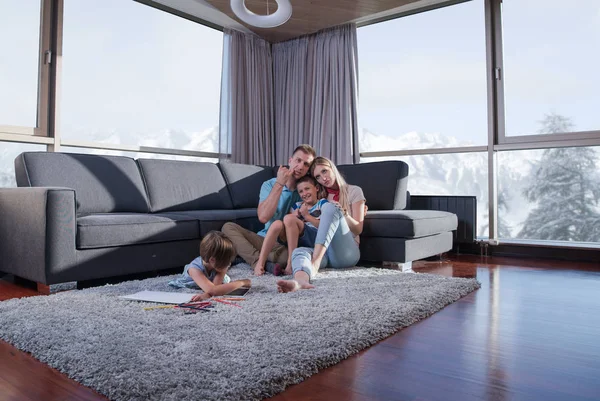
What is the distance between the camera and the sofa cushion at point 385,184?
3.40 m

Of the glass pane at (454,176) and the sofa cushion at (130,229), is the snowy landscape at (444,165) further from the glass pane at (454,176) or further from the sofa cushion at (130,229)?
the sofa cushion at (130,229)

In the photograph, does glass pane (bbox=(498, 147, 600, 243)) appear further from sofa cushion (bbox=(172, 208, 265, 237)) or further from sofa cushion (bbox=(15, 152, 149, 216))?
sofa cushion (bbox=(15, 152, 149, 216))

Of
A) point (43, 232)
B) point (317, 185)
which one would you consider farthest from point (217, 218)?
point (43, 232)

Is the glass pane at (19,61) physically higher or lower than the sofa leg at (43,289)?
higher

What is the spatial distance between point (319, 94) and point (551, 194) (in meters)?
2.49

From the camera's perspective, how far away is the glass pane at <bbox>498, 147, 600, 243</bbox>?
3750 mm

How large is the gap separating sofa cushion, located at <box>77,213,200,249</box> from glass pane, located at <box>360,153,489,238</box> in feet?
8.45

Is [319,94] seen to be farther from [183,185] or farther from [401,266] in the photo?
[401,266]

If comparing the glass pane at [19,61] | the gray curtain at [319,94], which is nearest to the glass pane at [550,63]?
the gray curtain at [319,94]

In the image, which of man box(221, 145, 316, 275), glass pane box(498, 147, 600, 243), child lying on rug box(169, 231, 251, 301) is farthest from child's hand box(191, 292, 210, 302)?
glass pane box(498, 147, 600, 243)

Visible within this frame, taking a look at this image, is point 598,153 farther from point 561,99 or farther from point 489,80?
point 489,80

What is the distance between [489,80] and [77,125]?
3648mm

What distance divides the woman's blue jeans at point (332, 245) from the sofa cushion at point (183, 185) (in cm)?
120

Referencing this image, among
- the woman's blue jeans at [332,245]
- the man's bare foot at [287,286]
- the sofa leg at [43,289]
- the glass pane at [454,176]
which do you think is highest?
the glass pane at [454,176]
